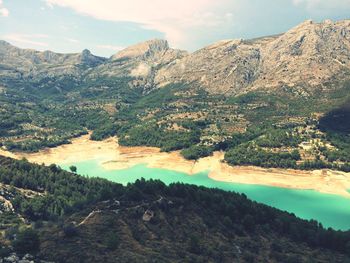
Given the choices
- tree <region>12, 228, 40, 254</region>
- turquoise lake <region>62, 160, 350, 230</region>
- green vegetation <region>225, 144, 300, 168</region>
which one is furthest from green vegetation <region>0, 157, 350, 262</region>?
green vegetation <region>225, 144, 300, 168</region>

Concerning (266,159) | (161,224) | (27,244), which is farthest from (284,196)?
(27,244)

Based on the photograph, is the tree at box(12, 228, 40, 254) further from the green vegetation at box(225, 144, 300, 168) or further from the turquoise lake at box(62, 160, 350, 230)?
the green vegetation at box(225, 144, 300, 168)

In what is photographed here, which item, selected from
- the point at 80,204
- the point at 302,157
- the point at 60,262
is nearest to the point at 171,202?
the point at 80,204

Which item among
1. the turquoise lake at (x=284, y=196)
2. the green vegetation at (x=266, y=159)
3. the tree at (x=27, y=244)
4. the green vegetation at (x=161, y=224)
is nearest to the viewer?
the tree at (x=27, y=244)

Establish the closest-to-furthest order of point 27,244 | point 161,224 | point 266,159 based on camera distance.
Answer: point 27,244
point 161,224
point 266,159

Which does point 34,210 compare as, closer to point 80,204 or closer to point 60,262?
point 80,204

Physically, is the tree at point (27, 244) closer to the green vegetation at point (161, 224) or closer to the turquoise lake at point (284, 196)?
the green vegetation at point (161, 224)

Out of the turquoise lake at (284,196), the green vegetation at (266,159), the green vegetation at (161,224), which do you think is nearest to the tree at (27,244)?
the green vegetation at (161,224)

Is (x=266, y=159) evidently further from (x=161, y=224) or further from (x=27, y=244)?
(x=27, y=244)

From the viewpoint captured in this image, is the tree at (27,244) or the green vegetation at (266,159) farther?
the green vegetation at (266,159)

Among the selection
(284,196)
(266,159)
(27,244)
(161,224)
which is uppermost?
(266,159)
